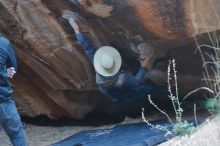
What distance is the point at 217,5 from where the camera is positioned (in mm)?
5105

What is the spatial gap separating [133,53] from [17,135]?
2.18 m

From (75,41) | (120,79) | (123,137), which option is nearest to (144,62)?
(120,79)

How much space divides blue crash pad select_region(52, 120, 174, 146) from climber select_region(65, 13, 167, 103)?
55 cm

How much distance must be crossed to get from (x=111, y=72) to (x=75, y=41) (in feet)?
2.45

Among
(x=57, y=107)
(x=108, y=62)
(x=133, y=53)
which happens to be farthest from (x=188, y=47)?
(x=57, y=107)

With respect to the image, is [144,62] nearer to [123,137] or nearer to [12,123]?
[123,137]

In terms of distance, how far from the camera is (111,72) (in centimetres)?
607

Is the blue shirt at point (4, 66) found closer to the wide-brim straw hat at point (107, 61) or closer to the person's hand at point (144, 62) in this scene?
the wide-brim straw hat at point (107, 61)

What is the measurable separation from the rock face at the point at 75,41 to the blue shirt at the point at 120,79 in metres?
0.22

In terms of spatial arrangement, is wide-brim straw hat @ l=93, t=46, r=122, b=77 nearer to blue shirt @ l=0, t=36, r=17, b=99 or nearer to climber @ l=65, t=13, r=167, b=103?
climber @ l=65, t=13, r=167, b=103

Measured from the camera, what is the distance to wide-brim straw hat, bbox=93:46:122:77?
5.97 meters

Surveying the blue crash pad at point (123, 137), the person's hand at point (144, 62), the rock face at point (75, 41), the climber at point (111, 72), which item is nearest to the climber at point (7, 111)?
the blue crash pad at point (123, 137)

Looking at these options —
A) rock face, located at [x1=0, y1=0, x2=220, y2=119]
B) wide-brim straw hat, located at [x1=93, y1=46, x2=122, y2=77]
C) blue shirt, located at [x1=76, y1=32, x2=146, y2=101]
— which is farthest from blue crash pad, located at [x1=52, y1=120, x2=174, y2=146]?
rock face, located at [x1=0, y1=0, x2=220, y2=119]

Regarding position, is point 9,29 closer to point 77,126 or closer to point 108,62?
point 108,62
